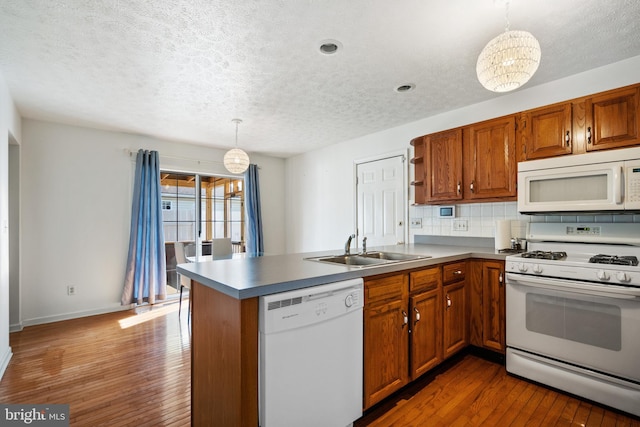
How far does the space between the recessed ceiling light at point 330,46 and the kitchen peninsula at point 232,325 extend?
5.05 feet

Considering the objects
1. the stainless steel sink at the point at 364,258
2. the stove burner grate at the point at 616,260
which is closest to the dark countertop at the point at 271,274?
the stainless steel sink at the point at 364,258

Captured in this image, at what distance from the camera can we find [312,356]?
1.40m

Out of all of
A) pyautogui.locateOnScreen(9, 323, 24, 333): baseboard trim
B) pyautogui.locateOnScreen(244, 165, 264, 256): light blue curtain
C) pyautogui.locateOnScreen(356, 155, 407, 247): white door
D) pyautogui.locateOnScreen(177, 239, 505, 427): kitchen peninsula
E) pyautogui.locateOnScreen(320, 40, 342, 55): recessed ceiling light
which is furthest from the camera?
pyautogui.locateOnScreen(244, 165, 264, 256): light blue curtain

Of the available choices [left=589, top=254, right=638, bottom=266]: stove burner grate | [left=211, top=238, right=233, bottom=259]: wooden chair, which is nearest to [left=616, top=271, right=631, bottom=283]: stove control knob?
[left=589, top=254, right=638, bottom=266]: stove burner grate

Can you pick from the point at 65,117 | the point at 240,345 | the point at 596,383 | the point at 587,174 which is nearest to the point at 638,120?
the point at 587,174

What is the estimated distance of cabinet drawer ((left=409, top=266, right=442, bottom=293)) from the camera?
6.68 ft

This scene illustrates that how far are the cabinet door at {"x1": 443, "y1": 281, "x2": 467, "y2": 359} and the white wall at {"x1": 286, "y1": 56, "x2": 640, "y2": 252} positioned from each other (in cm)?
92

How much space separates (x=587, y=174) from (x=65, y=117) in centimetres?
518

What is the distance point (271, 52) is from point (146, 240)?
324 centimetres

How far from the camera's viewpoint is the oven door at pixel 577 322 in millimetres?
1766

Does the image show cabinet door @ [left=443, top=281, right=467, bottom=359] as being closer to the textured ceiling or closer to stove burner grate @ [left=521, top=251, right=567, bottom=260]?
stove burner grate @ [left=521, top=251, right=567, bottom=260]

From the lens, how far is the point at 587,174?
2143mm

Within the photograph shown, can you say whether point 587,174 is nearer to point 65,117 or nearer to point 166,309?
point 166,309

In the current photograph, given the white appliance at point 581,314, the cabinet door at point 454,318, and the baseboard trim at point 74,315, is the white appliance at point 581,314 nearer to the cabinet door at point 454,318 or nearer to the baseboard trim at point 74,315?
the cabinet door at point 454,318
